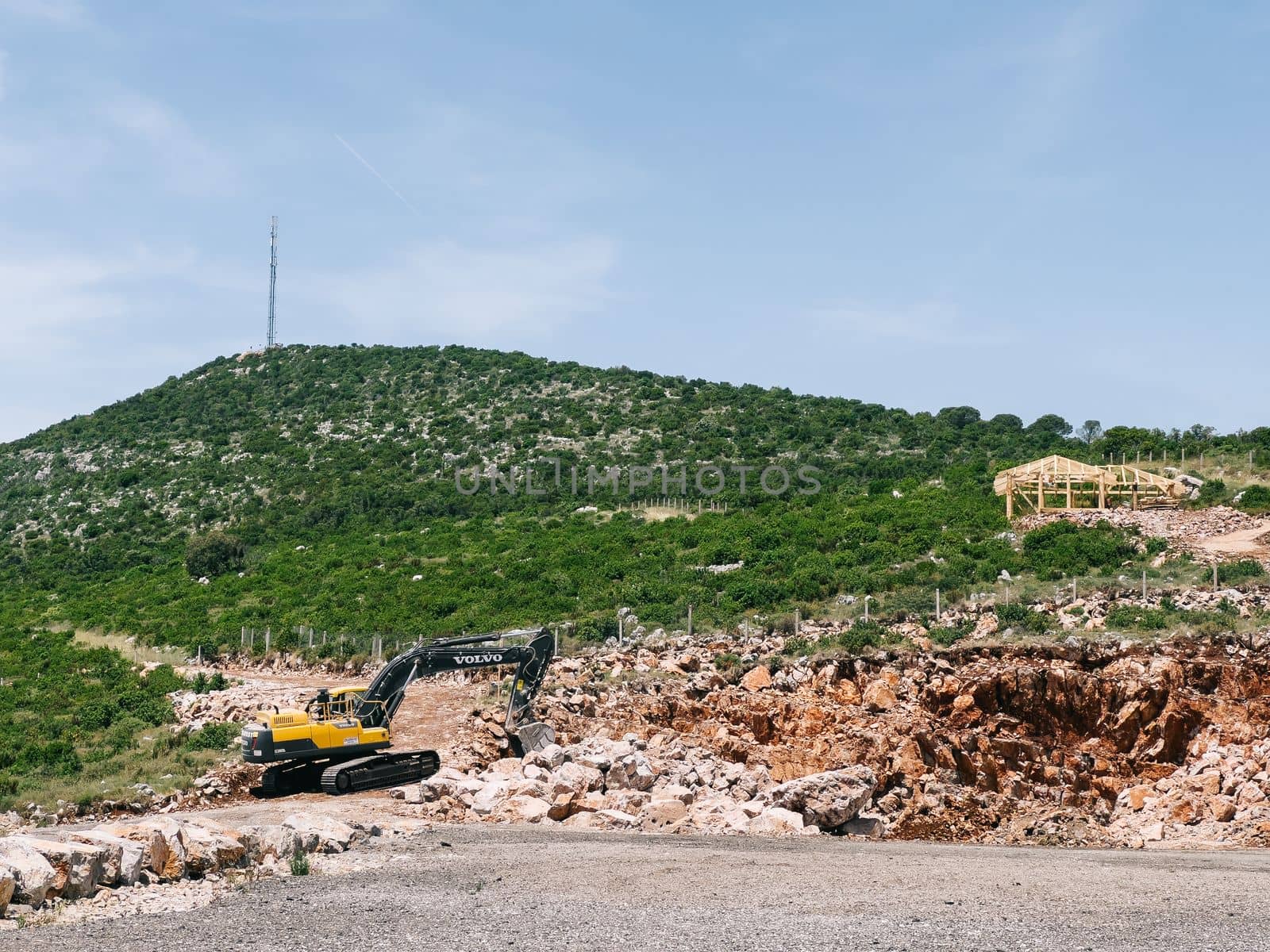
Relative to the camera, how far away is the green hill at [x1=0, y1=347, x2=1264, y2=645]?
4025cm

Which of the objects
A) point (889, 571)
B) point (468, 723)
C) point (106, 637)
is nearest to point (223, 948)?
point (468, 723)

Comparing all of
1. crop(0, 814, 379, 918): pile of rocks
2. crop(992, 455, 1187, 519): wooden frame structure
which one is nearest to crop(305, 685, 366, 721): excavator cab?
crop(0, 814, 379, 918): pile of rocks

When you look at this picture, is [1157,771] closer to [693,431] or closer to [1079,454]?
[1079,454]

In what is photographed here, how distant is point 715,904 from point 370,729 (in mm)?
11634

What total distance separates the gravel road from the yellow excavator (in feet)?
19.5

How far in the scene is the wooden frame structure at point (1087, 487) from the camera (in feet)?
138

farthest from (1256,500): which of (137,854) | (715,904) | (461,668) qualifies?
(137,854)

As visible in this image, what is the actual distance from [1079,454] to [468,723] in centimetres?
3850

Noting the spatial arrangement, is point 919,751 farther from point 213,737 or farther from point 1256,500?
point 1256,500

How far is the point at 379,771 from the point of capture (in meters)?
21.7

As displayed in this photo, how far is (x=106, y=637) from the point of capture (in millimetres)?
42562

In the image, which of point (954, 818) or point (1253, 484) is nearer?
point (954, 818)

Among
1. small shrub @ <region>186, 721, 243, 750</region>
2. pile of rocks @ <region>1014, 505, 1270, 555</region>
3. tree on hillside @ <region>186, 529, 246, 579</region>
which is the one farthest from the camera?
tree on hillside @ <region>186, 529, 246, 579</region>

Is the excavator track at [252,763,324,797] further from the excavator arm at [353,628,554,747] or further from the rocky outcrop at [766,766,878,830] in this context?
the rocky outcrop at [766,766,878,830]
